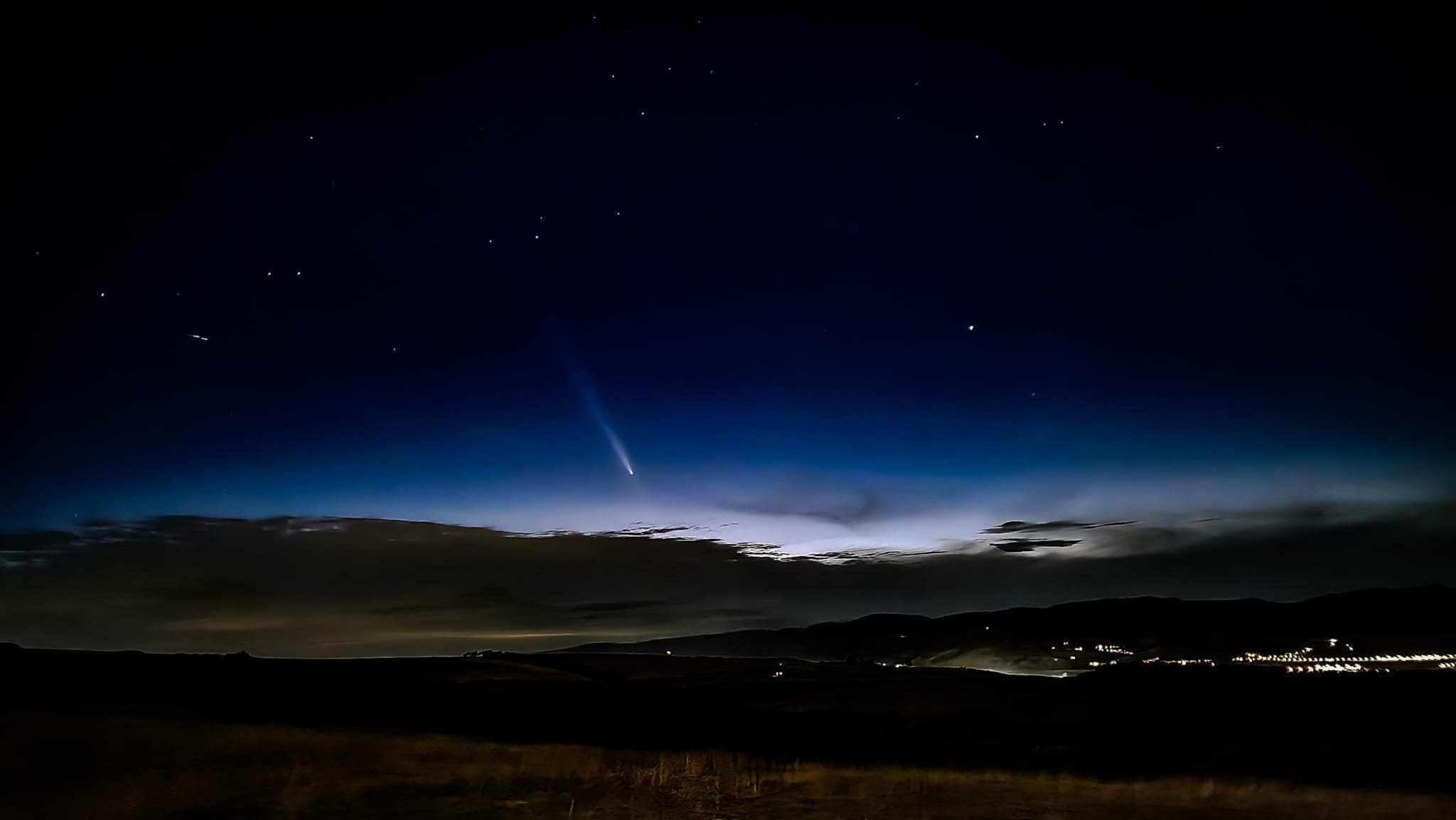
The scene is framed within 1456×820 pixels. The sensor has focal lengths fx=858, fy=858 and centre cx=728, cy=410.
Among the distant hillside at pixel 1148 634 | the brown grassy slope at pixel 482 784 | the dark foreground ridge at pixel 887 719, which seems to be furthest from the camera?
the distant hillside at pixel 1148 634

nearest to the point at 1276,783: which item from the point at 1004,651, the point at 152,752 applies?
the point at 152,752

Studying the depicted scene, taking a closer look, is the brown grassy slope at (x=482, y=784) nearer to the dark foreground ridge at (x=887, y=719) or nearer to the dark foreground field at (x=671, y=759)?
A: the dark foreground field at (x=671, y=759)

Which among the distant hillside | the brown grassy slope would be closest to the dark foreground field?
the brown grassy slope

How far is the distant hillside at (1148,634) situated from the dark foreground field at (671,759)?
45.7m

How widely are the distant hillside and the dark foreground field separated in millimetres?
45681

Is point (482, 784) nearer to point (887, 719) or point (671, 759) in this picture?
point (671, 759)

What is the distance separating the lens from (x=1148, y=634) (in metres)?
87.4

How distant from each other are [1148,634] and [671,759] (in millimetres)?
90020

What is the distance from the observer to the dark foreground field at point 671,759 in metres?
9.53

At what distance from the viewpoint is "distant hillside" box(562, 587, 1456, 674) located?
67.4 metres

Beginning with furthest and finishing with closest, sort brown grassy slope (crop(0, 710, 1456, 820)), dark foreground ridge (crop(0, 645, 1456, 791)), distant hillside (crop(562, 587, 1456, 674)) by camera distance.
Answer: distant hillside (crop(562, 587, 1456, 674)) → dark foreground ridge (crop(0, 645, 1456, 791)) → brown grassy slope (crop(0, 710, 1456, 820))

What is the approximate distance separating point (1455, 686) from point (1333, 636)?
229 ft

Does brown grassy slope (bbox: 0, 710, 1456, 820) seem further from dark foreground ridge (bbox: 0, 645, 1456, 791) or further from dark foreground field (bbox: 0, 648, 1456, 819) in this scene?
dark foreground ridge (bbox: 0, 645, 1456, 791)

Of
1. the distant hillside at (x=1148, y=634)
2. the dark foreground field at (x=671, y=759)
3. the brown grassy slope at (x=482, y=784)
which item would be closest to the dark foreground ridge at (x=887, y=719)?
the dark foreground field at (x=671, y=759)
